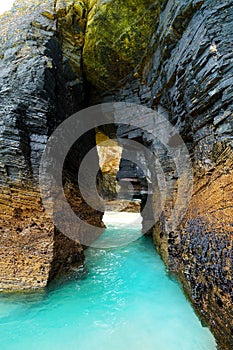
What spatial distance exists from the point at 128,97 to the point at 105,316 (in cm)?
695

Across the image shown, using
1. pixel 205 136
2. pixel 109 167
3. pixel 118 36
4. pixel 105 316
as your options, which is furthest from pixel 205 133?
pixel 109 167

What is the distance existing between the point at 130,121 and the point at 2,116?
4421mm

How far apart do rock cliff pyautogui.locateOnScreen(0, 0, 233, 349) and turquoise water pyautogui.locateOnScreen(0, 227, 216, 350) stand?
423 millimetres

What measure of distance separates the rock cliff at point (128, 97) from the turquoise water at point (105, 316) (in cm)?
42

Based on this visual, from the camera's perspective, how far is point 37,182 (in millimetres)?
5137

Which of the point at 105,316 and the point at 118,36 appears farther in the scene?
the point at 118,36

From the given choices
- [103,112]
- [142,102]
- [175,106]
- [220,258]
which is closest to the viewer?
[220,258]

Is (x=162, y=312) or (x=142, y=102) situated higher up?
(x=142, y=102)

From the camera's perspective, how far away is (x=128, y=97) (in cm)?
777

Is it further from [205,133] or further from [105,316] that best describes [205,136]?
[105,316]

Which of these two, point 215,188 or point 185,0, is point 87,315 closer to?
point 215,188

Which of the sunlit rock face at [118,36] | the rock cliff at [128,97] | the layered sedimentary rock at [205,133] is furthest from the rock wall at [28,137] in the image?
the layered sedimentary rock at [205,133]

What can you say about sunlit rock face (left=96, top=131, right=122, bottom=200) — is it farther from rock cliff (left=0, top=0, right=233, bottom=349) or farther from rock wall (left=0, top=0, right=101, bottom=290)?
rock wall (left=0, top=0, right=101, bottom=290)

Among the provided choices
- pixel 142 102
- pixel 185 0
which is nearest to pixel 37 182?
pixel 142 102
